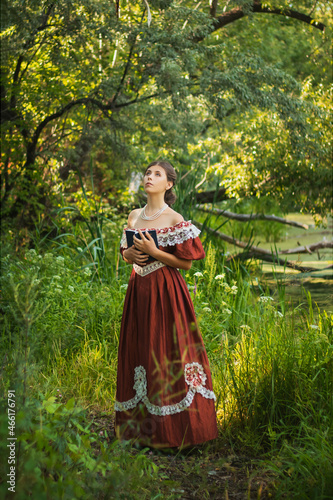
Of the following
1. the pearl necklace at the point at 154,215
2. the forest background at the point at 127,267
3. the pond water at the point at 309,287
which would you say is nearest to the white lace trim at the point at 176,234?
the pearl necklace at the point at 154,215

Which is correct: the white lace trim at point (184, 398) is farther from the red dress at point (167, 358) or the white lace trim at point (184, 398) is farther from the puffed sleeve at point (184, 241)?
the puffed sleeve at point (184, 241)

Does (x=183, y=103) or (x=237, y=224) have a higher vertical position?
(x=183, y=103)

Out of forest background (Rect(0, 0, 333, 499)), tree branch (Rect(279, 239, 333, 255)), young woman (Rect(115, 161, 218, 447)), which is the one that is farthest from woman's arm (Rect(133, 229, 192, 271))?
tree branch (Rect(279, 239, 333, 255))

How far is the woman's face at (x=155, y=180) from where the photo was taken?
2.92 metres

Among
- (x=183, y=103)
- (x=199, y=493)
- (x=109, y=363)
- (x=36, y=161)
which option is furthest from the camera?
(x=36, y=161)

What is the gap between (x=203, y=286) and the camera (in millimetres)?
4941

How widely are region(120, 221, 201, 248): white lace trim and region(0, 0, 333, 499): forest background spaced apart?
31.6 inches

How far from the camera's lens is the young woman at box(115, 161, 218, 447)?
9.05 feet

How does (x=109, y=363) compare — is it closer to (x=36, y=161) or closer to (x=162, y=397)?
(x=162, y=397)

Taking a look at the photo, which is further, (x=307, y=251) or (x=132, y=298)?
(x=307, y=251)

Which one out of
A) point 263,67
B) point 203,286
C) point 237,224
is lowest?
point 203,286

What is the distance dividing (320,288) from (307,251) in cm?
186

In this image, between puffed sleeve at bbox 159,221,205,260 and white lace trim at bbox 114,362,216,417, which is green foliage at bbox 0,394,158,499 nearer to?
white lace trim at bbox 114,362,216,417

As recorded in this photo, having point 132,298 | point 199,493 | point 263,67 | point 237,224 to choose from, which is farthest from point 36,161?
point 237,224
